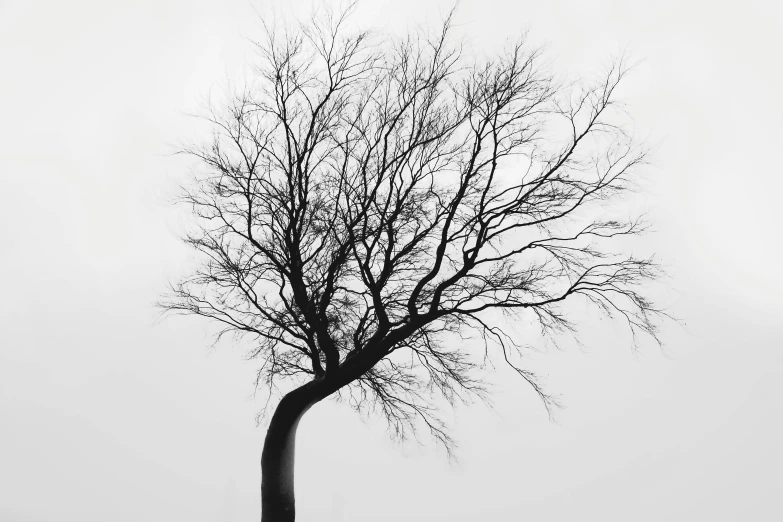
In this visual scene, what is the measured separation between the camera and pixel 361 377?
12.6m

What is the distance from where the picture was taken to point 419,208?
1169 cm

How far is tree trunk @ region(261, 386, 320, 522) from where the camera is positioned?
11.1 metres

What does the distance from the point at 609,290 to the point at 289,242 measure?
16.4ft

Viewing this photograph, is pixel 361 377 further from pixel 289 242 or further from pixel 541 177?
pixel 541 177

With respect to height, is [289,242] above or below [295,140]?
below

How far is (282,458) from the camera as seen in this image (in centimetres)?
1137

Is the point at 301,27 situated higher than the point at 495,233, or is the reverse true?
the point at 301,27

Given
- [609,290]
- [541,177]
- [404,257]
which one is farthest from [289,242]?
[609,290]

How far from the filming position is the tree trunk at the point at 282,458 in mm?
11148

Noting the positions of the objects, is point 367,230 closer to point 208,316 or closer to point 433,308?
point 433,308

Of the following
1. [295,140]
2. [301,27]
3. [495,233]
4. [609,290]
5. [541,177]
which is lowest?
[609,290]

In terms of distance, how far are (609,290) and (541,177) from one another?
2030 mm

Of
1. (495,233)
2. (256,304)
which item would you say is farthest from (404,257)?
(256,304)

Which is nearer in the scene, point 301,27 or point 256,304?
point 301,27
